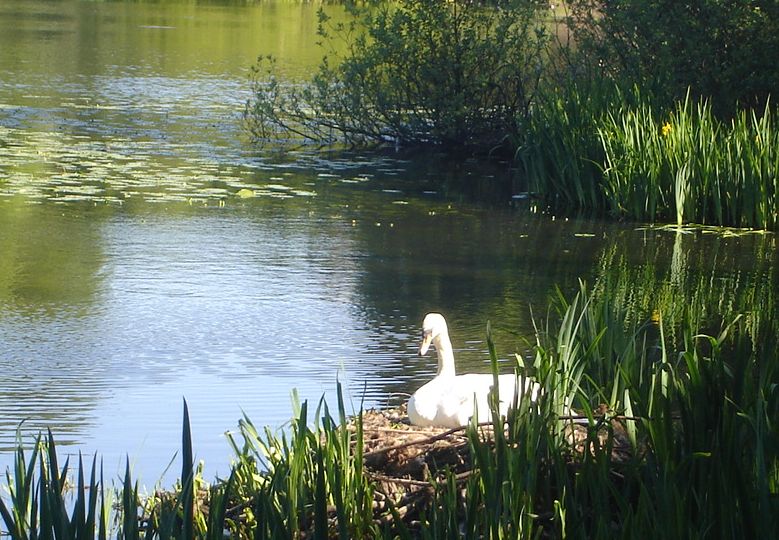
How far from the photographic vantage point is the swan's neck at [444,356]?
6398 millimetres

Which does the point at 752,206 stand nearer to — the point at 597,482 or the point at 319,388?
the point at 319,388

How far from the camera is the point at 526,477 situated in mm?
4328

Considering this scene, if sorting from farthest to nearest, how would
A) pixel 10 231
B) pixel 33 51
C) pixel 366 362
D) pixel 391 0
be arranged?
pixel 33 51, pixel 391 0, pixel 10 231, pixel 366 362

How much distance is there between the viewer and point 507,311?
31.0 feet

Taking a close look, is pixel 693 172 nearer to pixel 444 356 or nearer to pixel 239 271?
pixel 239 271

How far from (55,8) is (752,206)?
1562 inches

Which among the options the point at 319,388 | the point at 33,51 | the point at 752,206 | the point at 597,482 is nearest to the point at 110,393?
the point at 319,388

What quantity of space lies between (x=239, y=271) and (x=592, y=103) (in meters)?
5.30

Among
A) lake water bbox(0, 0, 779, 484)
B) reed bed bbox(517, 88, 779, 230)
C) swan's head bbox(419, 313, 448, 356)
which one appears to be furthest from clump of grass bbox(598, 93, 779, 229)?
swan's head bbox(419, 313, 448, 356)

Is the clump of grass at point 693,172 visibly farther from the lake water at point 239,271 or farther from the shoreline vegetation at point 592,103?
the lake water at point 239,271

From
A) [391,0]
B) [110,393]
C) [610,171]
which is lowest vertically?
[110,393]

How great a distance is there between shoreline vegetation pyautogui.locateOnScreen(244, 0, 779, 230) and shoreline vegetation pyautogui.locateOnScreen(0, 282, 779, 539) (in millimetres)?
7681

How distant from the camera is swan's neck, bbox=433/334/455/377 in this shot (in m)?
6.40

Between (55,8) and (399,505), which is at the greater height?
(55,8)
